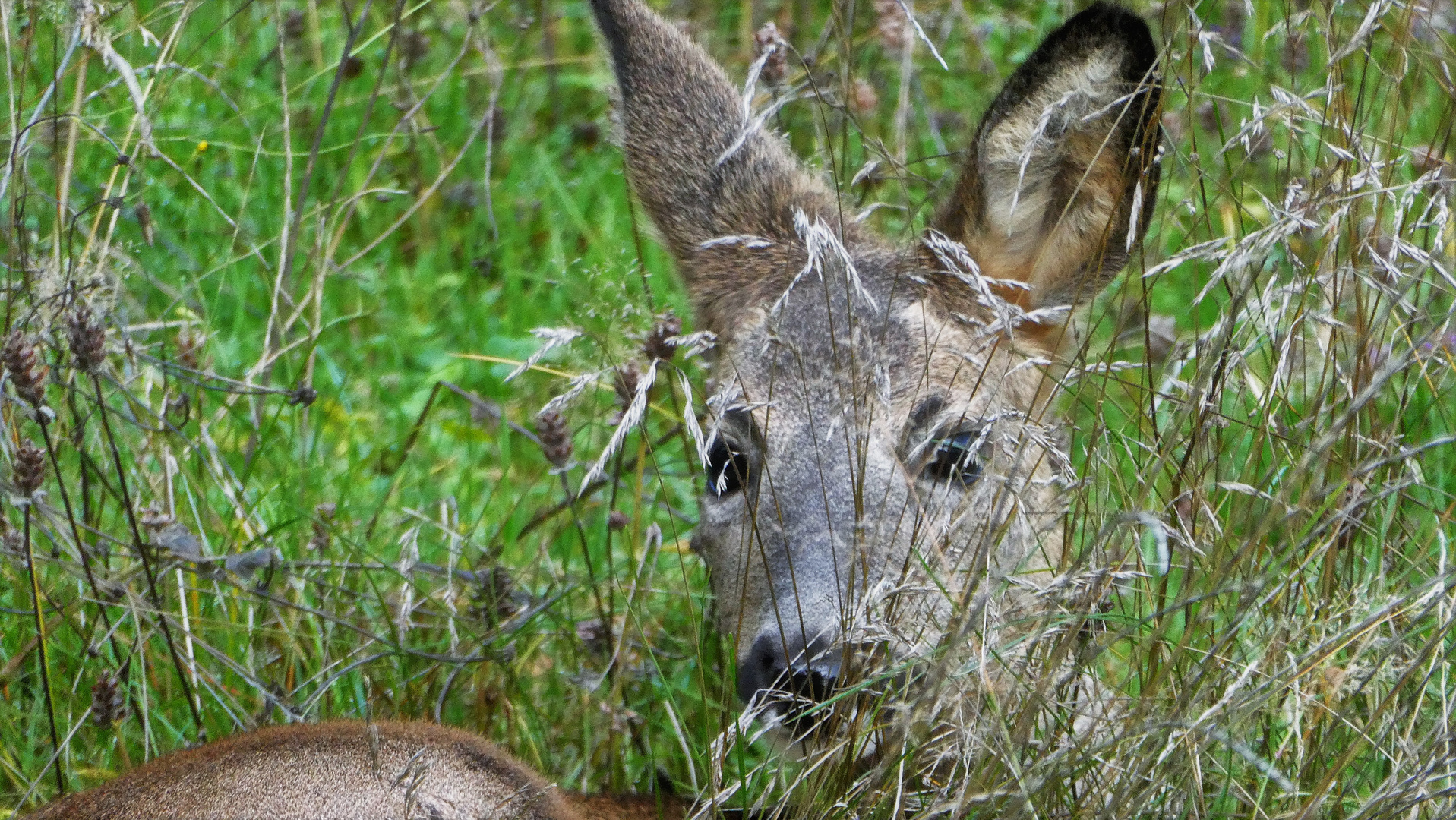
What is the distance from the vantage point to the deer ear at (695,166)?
3854 millimetres

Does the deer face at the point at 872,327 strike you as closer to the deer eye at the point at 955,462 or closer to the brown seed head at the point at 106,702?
the deer eye at the point at 955,462

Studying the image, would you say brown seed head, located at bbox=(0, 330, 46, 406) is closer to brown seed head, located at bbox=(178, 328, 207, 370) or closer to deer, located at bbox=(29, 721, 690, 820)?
deer, located at bbox=(29, 721, 690, 820)

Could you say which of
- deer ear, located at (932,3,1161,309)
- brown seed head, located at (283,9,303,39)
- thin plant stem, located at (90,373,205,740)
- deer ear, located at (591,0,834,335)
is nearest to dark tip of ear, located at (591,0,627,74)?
deer ear, located at (591,0,834,335)

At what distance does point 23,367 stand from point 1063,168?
219cm

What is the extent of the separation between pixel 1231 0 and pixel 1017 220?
8.51 ft

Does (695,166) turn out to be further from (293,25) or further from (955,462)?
(293,25)

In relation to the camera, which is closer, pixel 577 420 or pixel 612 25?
pixel 612 25

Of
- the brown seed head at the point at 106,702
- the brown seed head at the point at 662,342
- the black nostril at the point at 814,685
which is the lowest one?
the brown seed head at the point at 106,702

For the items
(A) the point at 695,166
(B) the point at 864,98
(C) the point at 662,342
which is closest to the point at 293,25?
(B) the point at 864,98

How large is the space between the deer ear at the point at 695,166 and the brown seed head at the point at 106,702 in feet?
5.07

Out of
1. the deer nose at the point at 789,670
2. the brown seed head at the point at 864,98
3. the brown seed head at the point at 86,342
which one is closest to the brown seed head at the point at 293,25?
the brown seed head at the point at 864,98

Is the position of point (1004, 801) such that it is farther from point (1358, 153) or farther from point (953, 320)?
point (953, 320)

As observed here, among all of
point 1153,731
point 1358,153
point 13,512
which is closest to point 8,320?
point 13,512

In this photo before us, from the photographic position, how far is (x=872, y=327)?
3.43m
